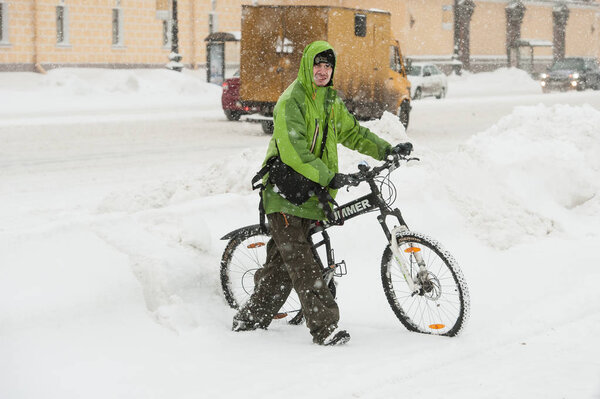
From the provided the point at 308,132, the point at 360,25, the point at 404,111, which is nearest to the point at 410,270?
the point at 308,132

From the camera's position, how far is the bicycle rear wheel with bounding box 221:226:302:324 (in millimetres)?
5750

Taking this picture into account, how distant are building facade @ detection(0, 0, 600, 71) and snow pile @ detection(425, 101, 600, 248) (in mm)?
25756

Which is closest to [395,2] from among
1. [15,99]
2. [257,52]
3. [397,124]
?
[15,99]

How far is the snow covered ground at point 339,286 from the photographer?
457 cm

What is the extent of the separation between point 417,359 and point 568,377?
0.78 metres

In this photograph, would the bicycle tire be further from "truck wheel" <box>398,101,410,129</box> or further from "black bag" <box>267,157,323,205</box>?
"truck wheel" <box>398,101,410,129</box>

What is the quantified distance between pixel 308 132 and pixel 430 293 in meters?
1.19

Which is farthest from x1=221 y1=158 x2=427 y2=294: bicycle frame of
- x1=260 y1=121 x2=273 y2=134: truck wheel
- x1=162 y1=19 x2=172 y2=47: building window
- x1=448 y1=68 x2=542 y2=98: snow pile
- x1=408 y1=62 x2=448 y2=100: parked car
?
x1=448 y1=68 x2=542 y2=98: snow pile

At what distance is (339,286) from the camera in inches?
255

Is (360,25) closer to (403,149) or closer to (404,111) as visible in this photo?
(404,111)

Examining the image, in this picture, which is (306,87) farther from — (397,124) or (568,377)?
(397,124)

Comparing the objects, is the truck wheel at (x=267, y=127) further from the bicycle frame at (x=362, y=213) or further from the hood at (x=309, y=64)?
the hood at (x=309, y=64)

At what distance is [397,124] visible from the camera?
982 centimetres

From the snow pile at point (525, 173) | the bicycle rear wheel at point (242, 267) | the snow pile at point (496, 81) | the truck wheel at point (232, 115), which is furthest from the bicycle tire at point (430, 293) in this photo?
the snow pile at point (496, 81)
